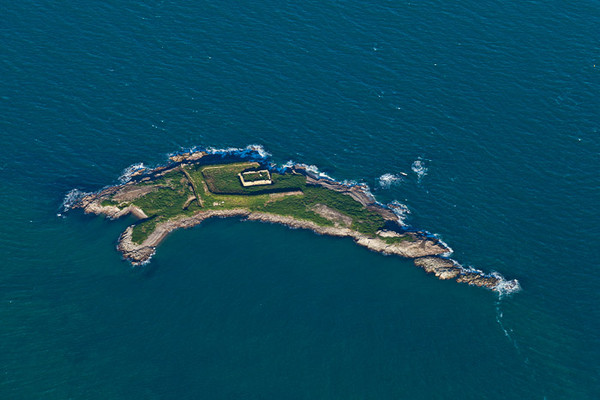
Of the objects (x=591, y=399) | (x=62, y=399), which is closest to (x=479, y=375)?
(x=591, y=399)

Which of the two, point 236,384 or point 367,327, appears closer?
point 236,384

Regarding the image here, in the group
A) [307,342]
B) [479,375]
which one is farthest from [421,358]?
[307,342]

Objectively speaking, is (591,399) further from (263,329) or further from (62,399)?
(62,399)

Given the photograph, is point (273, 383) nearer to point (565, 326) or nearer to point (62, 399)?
point (62, 399)

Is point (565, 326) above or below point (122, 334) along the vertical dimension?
above

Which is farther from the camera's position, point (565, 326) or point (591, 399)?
point (565, 326)

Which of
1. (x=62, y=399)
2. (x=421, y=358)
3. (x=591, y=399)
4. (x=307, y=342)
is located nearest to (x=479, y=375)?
(x=421, y=358)

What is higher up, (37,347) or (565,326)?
(565,326)

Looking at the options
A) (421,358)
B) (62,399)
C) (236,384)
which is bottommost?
(62,399)
